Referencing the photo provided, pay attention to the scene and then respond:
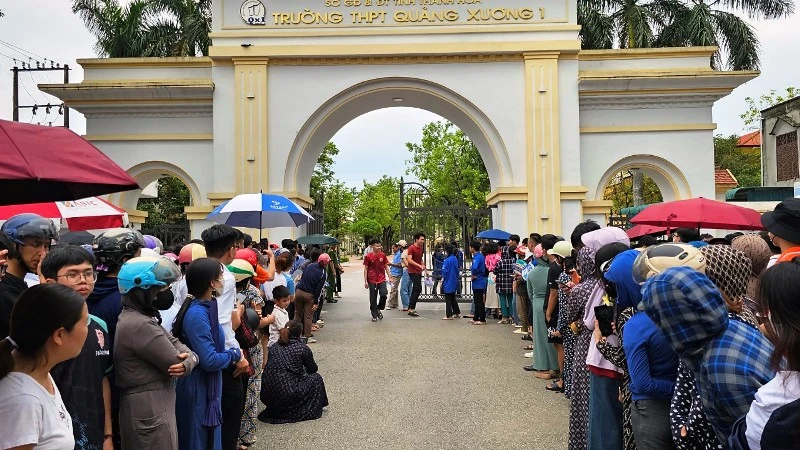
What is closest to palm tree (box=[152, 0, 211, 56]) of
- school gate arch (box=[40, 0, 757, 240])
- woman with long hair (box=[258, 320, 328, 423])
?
school gate arch (box=[40, 0, 757, 240])

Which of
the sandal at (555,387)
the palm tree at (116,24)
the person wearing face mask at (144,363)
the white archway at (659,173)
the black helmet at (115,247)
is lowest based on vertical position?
the sandal at (555,387)

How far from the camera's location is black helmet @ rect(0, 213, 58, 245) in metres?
3.55

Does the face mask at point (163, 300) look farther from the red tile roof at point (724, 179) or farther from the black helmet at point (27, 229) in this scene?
the red tile roof at point (724, 179)

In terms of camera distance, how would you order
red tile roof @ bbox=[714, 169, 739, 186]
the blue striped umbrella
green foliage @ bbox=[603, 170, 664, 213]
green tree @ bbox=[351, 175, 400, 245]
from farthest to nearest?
green tree @ bbox=[351, 175, 400, 245], green foliage @ bbox=[603, 170, 664, 213], red tile roof @ bbox=[714, 169, 739, 186], the blue striped umbrella

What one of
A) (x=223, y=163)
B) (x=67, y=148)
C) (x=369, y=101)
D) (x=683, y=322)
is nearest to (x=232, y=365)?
(x=67, y=148)

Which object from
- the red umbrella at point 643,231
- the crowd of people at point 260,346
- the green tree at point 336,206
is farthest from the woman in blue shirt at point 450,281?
the green tree at point 336,206

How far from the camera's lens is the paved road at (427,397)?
5.91 metres

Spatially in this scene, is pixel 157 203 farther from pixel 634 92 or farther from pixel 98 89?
pixel 634 92

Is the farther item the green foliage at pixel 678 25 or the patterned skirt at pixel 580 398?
the green foliage at pixel 678 25

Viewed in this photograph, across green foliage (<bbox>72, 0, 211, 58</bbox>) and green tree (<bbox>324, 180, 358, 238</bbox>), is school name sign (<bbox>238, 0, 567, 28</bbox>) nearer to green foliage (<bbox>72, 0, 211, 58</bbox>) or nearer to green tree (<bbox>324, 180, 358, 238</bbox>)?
green foliage (<bbox>72, 0, 211, 58</bbox>)

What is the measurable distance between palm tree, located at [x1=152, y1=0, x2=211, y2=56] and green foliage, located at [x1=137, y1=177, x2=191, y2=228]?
937 centimetres

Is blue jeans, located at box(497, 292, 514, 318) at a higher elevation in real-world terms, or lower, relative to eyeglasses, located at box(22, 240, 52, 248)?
lower

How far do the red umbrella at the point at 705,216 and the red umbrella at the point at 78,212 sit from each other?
283 inches

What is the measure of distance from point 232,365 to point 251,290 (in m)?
1.06
